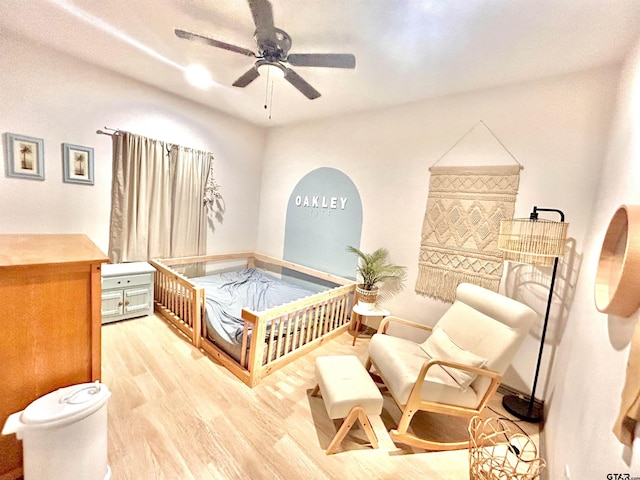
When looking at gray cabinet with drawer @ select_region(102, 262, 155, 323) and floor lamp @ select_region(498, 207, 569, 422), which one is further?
gray cabinet with drawer @ select_region(102, 262, 155, 323)

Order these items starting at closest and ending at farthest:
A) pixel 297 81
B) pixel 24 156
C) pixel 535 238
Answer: pixel 535 238
pixel 297 81
pixel 24 156

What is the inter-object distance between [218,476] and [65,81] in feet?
11.9

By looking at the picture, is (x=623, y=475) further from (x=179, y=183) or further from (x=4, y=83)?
(x=4, y=83)

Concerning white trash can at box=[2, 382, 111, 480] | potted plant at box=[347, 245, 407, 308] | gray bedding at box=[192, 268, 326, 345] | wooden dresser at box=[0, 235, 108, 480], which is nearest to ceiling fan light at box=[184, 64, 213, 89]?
wooden dresser at box=[0, 235, 108, 480]

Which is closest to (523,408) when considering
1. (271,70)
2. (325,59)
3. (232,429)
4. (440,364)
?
(440,364)

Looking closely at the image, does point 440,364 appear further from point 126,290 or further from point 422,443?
point 126,290

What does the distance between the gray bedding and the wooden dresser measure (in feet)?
3.62

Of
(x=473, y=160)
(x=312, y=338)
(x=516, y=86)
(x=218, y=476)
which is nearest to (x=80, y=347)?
(x=218, y=476)

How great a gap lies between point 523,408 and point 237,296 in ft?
9.50

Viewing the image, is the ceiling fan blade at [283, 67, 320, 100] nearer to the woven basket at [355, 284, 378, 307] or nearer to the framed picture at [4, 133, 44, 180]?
the woven basket at [355, 284, 378, 307]

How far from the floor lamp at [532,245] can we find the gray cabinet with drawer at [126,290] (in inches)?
142

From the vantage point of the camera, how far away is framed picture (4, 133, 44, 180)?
7.76ft

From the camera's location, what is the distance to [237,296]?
3.08 meters

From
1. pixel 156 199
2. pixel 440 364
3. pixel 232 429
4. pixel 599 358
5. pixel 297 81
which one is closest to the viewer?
pixel 599 358
